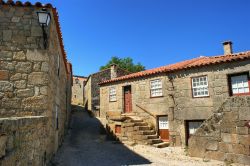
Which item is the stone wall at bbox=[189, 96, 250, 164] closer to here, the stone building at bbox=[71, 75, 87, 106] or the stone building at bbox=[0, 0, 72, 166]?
the stone building at bbox=[0, 0, 72, 166]

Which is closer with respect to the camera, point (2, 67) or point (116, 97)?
point (2, 67)

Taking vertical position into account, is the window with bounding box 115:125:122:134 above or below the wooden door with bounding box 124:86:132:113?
below

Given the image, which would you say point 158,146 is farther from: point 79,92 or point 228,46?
point 79,92

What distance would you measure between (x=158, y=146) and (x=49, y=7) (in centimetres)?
898

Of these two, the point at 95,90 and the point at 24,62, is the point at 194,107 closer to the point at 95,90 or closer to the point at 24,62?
the point at 24,62

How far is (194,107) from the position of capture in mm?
12734

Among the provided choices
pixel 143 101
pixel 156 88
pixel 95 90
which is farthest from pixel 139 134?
pixel 95 90

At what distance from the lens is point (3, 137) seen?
2.58 m

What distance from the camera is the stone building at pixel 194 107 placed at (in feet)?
27.2

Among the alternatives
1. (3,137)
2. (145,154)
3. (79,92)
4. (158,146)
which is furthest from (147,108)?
(79,92)

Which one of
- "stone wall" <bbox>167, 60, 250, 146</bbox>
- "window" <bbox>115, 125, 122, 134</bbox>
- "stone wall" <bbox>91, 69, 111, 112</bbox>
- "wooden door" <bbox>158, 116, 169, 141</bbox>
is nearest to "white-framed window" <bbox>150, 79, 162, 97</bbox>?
"stone wall" <bbox>167, 60, 250, 146</bbox>

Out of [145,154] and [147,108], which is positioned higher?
[147,108]

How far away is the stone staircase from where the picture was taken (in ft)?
42.4

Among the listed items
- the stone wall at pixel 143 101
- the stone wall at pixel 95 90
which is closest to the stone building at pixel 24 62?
the stone wall at pixel 143 101
